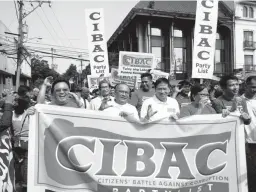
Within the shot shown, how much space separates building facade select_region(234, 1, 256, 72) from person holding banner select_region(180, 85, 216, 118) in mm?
27697

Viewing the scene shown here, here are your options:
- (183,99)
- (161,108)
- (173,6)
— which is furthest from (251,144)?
(173,6)

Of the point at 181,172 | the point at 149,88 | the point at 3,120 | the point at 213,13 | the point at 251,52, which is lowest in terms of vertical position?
the point at 181,172

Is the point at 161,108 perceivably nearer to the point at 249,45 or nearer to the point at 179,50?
the point at 179,50

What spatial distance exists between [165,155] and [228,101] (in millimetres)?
1292

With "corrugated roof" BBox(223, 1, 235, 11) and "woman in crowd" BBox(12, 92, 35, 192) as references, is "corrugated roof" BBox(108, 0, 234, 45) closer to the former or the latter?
"corrugated roof" BBox(223, 1, 235, 11)

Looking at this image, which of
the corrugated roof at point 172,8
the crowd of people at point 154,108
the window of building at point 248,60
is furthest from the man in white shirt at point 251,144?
the window of building at point 248,60

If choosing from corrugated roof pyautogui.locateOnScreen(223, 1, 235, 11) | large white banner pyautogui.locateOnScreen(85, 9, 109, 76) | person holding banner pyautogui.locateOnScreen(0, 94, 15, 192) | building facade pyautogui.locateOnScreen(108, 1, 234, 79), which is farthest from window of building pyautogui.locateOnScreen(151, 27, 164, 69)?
person holding banner pyautogui.locateOnScreen(0, 94, 15, 192)

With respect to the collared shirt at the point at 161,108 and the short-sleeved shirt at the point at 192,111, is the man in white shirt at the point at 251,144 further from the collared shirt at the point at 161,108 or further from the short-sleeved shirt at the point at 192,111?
the collared shirt at the point at 161,108

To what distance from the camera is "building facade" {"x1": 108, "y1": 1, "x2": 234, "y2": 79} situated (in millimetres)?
25750

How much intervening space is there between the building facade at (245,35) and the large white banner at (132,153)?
→ 92.2 ft

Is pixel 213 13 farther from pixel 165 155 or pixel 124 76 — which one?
pixel 165 155

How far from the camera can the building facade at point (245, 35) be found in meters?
31.4

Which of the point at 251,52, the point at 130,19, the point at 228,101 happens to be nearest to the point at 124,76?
the point at 228,101

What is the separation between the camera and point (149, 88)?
6332 mm
